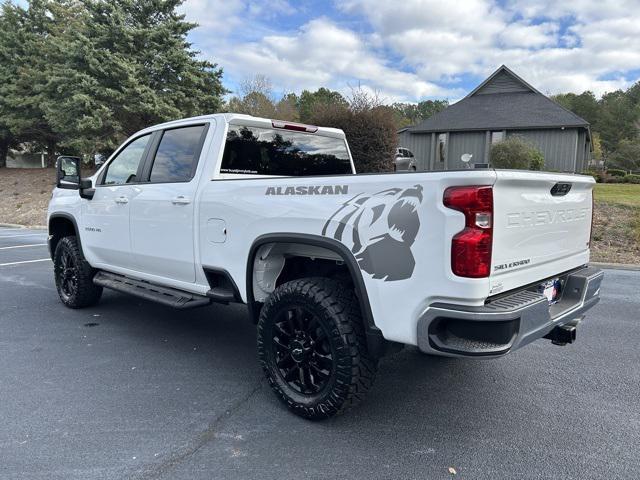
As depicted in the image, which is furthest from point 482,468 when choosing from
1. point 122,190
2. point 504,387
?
point 122,190

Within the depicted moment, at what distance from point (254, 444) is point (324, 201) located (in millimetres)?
1520

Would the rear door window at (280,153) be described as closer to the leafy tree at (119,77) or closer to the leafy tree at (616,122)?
the leafy tree at (119,77)

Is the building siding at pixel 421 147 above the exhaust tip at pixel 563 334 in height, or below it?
Result: above

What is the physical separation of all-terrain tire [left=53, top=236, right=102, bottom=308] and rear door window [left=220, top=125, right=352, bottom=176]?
8.25ft

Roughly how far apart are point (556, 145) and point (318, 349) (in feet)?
86.6

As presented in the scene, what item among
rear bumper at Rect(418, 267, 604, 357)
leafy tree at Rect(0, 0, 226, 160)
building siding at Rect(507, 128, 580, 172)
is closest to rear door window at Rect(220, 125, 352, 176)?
rear bumper at Rect(418, 267, 604, 357)

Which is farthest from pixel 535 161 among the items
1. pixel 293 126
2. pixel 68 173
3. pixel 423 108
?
pixel 423 108

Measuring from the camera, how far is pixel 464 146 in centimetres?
2748

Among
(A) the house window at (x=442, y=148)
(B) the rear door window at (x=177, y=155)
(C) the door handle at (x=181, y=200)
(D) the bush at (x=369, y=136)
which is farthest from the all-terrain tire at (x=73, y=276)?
(A) the house window at (x=442, y=148)

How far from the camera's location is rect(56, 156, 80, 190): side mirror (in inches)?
204

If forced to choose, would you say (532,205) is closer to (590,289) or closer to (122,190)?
(590,289)

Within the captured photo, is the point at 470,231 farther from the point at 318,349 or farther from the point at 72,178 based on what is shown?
the point at 72,178

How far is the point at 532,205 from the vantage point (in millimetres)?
2768

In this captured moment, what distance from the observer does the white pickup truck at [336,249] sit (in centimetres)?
245
